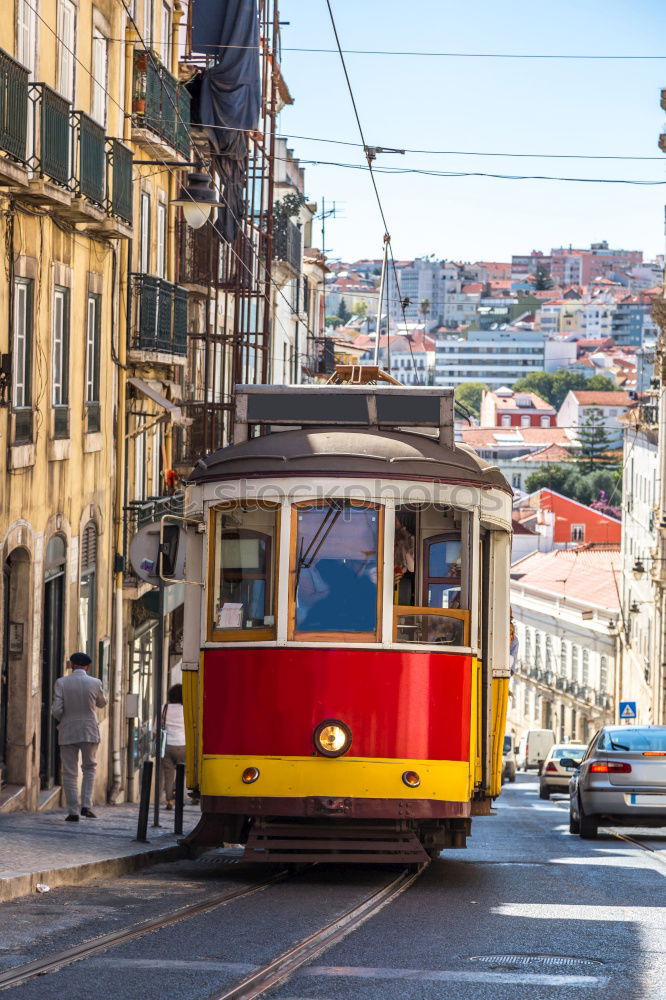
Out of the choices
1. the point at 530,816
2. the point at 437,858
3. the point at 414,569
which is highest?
the point at 414,569

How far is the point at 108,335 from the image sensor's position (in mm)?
22641

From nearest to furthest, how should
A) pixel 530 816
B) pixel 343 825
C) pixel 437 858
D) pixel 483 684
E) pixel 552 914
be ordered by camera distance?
pixel 552 914, pixel 343 825, pixel 483 684, pixel 437 858, pixel 530 816

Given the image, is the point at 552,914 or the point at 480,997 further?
the point at 552,914

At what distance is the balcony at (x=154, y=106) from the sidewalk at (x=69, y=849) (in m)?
10.2

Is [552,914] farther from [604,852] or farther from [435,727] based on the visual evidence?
[604,852]

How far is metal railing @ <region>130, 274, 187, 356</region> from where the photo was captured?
23906 millimetres

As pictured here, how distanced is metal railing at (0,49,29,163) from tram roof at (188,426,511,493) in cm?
453

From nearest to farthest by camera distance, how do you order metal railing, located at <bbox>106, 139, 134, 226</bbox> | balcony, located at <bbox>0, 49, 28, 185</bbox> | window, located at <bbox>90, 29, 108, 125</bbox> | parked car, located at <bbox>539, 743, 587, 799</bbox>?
balcony, located at <bbox>0, 49, 28, 185</bbox>
metal railing, located at <bbox>106, 139, 134, 226</bbox>
window, located at <bbox>90, 29, 108, 125</bbox>
parked car, located at <bbox>539, 743, 587, 799</bbox>

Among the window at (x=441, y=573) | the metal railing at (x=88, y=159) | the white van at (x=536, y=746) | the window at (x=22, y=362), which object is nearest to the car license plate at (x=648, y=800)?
the window at (x=441, y=573)

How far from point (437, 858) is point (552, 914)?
393cm

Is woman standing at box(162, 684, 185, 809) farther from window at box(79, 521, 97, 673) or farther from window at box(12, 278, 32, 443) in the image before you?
window at box(12, 278, 32, 443)

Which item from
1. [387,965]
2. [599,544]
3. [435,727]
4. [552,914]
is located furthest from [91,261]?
[599,544]

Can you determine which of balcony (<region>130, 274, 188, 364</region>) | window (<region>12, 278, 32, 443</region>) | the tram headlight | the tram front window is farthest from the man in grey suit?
balcony (<region>130, 274, 188, 364</region>)

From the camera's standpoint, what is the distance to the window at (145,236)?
25.8m
